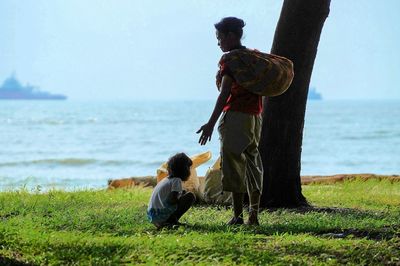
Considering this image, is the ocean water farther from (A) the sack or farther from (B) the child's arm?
(A) the sack

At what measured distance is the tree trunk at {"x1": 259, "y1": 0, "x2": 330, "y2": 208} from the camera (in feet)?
34.7

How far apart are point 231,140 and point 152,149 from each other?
123 feet

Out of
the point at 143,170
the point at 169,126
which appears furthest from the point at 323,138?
the point at 143,170

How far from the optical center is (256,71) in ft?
27.6

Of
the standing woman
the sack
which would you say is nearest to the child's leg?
the standing woman

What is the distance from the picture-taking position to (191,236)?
7.82 metres

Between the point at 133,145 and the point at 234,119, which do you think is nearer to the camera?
the point at 234,119

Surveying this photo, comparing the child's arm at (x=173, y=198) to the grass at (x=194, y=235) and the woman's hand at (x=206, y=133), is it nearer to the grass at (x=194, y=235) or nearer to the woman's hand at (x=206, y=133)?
the grass at (x=194, y=235)

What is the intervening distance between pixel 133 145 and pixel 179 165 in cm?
3873

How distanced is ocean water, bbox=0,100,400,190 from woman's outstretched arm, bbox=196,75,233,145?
19380 millimetres

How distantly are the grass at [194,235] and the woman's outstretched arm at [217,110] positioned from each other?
0.78m

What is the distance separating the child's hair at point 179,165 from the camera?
8.59m

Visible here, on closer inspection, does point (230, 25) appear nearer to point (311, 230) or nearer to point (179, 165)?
point (179, 165)

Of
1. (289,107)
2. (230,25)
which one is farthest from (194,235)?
(289,107)
